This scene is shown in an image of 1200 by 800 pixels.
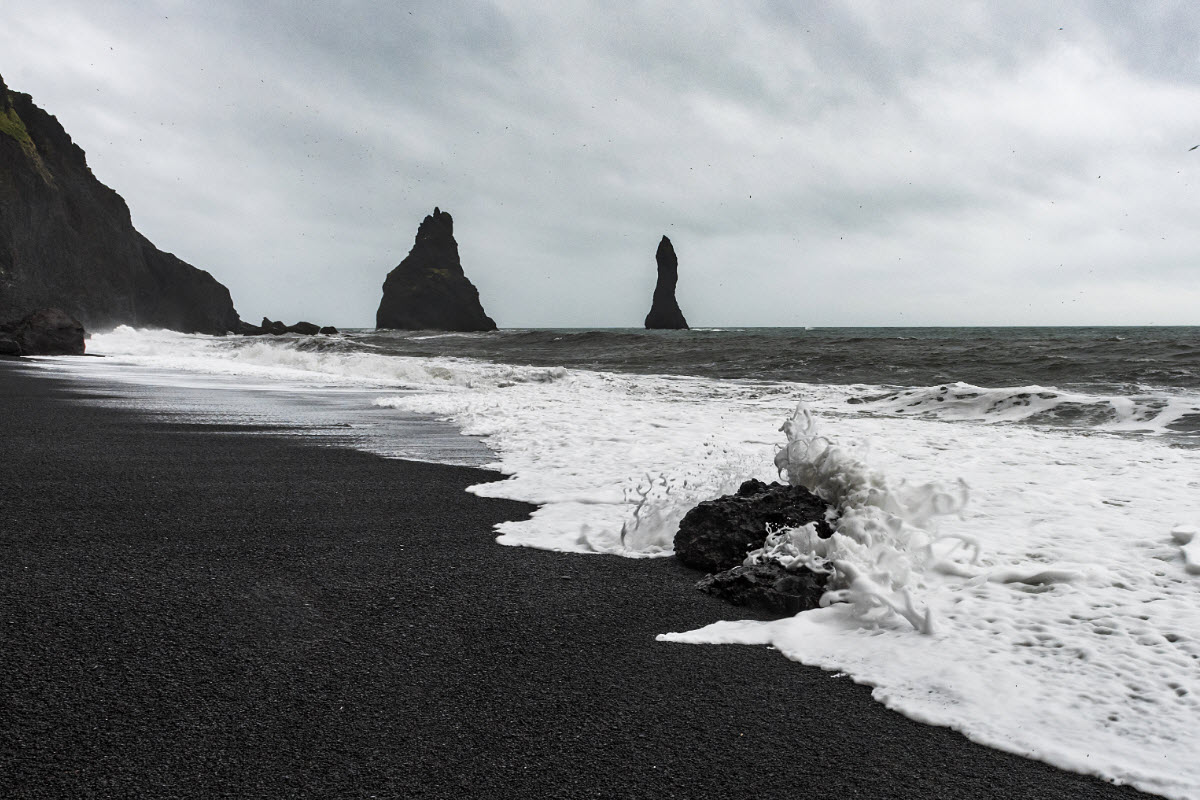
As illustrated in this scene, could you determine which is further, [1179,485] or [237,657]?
[1179,485]

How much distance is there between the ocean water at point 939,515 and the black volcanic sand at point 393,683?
0.25m

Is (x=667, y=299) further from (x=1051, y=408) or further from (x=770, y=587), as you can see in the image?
(x=770, y=587)

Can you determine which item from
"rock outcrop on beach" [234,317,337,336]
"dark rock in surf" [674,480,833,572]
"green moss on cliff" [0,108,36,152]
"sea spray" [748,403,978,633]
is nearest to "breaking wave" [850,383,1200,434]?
"sea spray" [748,403,978,633]

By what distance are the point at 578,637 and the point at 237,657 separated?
1.12 meters

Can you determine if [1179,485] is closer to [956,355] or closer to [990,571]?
[990,571]

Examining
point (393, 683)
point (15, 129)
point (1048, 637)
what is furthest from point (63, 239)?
point (1048, 637)

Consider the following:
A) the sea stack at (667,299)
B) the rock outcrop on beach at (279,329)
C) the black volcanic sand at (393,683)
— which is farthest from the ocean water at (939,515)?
the sea stack at (667,299)

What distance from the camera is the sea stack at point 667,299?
351 ft

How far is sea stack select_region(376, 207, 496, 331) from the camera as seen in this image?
93562 millimetres

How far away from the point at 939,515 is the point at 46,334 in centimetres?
2372

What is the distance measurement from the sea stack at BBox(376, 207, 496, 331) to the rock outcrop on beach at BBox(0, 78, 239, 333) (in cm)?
3613

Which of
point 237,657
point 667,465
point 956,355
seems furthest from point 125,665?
point 956,355

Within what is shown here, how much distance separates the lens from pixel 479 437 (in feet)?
24.4

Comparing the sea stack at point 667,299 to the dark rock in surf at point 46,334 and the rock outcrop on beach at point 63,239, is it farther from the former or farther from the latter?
the dark rock in surf at point 46,334
